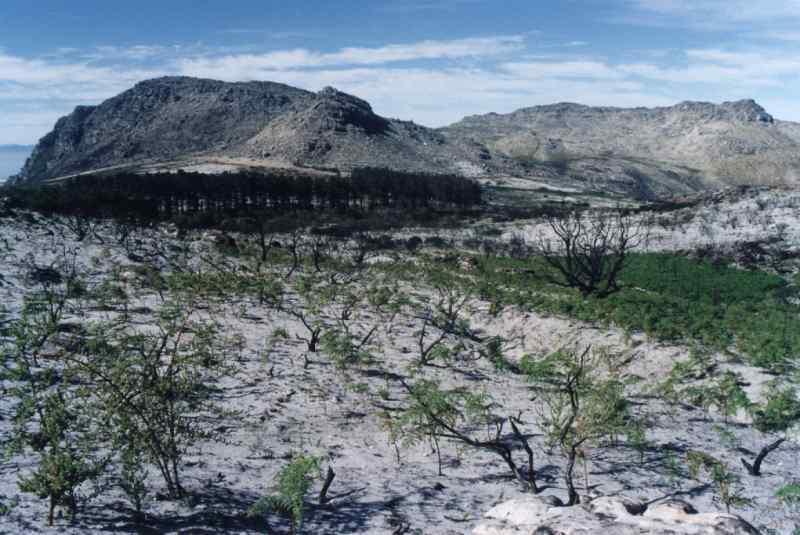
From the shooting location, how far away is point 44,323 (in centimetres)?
1658

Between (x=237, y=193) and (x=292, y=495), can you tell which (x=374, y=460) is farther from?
(x=237, y=193)

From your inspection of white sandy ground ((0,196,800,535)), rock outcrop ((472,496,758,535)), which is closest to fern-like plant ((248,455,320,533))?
white sandy ground ((0,196,800,535))

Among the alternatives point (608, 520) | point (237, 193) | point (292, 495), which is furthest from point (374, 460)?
point (237, 193)

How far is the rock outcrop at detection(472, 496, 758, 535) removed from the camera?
254 inches

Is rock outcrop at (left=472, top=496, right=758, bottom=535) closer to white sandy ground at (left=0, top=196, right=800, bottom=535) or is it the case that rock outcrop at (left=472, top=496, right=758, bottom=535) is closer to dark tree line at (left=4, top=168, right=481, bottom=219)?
white sandy ground at (left=0, top=196, right=800, bottom=535)

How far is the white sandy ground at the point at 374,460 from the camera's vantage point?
9.28m

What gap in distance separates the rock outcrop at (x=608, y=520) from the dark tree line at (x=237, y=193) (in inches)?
2042

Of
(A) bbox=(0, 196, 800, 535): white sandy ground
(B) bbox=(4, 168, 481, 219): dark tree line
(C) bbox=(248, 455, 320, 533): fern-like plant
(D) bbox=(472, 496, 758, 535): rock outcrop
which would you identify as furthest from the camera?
(B) bbox=(4, 168, 481, 219): dark tree line

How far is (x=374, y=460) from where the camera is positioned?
1254 centimetres

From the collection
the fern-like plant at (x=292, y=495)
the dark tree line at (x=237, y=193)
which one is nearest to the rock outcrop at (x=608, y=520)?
the fern-like plant at (x=292, y=495)

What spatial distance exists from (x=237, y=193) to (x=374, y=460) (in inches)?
2836

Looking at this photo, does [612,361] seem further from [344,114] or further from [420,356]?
[344,114]

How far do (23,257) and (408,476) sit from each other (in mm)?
27596

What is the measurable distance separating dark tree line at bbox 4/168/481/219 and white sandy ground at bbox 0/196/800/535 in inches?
1472
